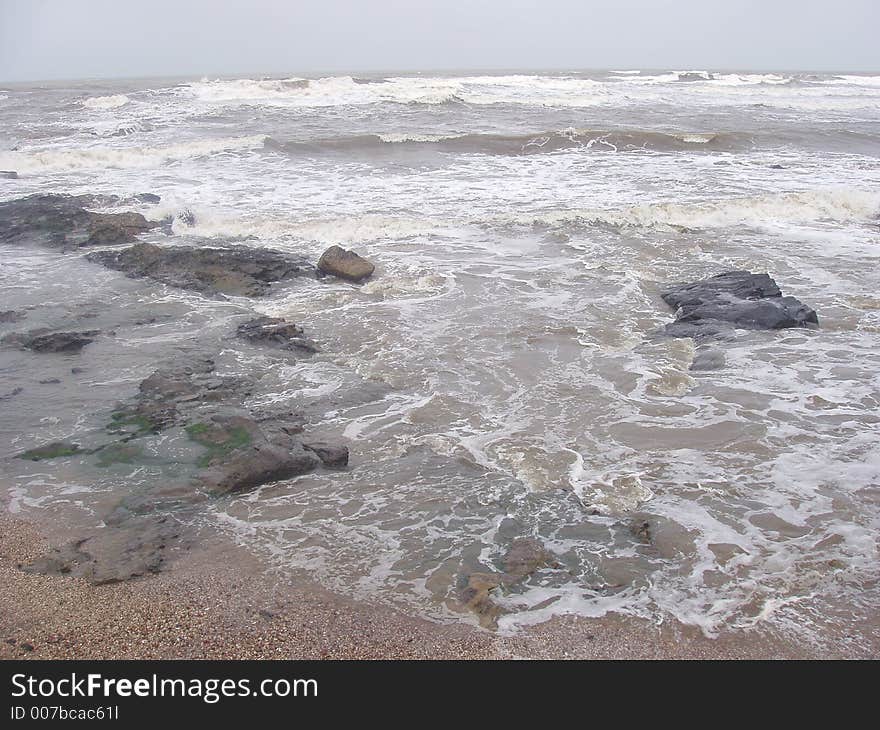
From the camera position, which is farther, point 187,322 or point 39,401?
point 187,322

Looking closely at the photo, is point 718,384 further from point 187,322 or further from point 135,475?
point 187,322

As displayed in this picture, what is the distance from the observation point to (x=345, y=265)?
31.0ft

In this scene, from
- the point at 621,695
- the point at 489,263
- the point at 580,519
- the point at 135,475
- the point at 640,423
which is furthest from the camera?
the point at 489,263

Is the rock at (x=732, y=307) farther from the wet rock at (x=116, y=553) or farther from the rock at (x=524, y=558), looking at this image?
the wet rock at (x=116, y=553)

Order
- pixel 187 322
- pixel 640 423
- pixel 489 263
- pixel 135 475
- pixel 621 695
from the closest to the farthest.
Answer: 1. pixel 621 695
2. pixel 135 475
3. pixel 640 423
4. pixel 187 322
5. pixel 489 263

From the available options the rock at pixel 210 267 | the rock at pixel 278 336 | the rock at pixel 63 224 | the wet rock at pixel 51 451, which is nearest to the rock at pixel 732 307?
the rock at pixel 278 336

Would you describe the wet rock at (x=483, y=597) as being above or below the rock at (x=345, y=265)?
below

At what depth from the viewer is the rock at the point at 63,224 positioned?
36.6 ft

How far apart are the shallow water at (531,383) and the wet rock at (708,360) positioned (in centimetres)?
11

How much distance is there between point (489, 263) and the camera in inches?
401

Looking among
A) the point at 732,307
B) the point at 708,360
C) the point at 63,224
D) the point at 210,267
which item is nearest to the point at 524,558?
the point at 708,360

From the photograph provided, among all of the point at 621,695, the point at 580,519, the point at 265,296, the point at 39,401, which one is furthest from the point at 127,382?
the point at 621,695

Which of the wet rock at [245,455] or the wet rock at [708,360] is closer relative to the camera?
the wet rock at [245,455]

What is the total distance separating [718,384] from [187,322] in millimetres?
5820
